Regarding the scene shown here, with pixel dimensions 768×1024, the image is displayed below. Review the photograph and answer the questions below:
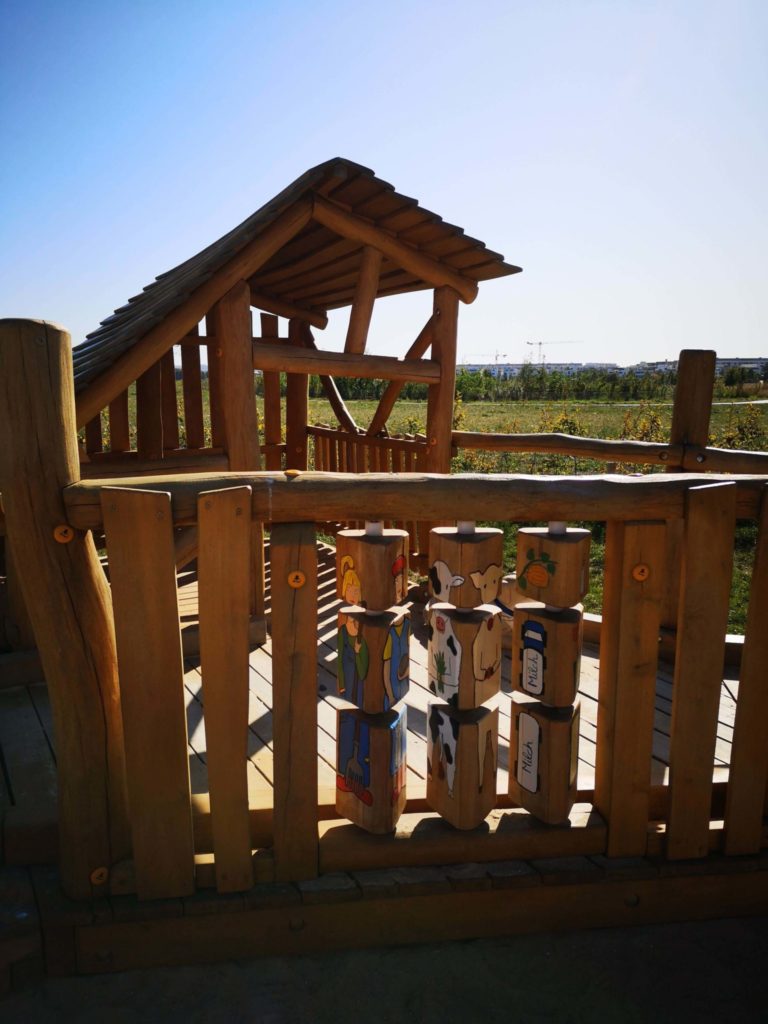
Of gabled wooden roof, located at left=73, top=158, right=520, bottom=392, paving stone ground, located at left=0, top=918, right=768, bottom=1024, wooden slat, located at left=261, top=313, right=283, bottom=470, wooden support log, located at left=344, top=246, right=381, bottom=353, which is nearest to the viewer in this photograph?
paving stone ground, located at left=0, top=918, right=768, bottom=1024

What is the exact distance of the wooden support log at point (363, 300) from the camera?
4.61 metres

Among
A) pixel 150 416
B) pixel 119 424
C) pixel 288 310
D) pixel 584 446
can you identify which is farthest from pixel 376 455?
pixel 119 424

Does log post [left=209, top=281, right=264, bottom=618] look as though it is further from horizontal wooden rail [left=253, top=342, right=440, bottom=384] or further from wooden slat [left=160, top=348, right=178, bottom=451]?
wooden slat [left=160, top=348, right=178, bottom=451]

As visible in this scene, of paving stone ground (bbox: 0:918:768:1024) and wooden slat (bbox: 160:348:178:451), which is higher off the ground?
wooden slat (bbox: 160:348:178:451)

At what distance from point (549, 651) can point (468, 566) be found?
0.39 metres

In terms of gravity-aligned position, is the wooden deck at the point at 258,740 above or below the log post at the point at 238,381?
below

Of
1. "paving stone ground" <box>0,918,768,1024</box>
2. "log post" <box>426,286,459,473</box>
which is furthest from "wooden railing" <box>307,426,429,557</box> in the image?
"paving stone ground" <box>0,918,768,1024</box>

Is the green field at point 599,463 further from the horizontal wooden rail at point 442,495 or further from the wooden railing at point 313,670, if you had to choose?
the horizontal wooden rail at point 442,495

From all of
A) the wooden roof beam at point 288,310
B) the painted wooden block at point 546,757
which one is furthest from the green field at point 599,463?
the painted wooden block at point 546,757

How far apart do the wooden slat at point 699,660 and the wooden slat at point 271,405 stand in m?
4.31

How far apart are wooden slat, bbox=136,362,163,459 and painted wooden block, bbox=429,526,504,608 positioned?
8.52 ft

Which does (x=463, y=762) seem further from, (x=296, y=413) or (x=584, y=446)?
(x=296, y=413)

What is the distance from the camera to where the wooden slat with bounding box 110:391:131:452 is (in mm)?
3998

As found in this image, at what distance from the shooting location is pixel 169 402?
4301 millimetres
